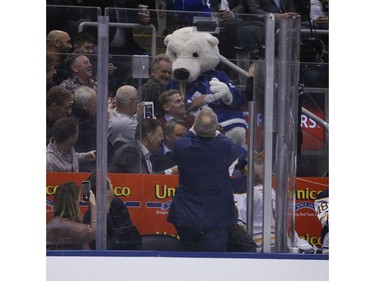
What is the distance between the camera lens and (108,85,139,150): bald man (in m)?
3.97

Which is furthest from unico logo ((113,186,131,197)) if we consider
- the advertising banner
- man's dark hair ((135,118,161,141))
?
man's dark hair ((135,118,161,141))

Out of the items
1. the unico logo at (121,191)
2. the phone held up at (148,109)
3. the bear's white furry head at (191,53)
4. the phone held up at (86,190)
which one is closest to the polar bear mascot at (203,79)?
the bear's white furry head at (191,53)

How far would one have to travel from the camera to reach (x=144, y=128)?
157 inches

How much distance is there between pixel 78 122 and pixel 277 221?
945 mm

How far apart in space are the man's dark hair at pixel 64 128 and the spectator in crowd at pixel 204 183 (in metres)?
0.42

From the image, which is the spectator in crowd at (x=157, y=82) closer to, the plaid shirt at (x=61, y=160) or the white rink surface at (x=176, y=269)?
the plaid shirt at (x=61, y=160)

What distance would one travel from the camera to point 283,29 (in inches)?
162

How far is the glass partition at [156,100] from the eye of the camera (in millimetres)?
3963

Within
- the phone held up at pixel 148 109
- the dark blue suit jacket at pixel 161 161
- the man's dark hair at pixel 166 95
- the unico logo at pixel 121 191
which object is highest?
the man's dark hair at pixel 166 95

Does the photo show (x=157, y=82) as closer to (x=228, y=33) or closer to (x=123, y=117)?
(x=123, y=117)

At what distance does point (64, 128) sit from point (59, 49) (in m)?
0.32

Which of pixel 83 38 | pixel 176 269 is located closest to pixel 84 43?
pixel 83 38
